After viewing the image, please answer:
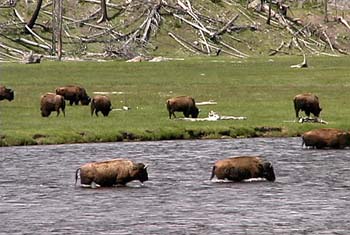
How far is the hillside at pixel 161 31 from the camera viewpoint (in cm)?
9681

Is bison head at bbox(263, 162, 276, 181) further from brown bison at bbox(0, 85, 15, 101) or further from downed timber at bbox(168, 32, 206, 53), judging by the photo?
downed timber at bbox(168, 32, 206, 53)

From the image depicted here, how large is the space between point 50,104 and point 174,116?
207 inches

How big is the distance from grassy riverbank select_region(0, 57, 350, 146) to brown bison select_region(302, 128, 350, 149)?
4411mm

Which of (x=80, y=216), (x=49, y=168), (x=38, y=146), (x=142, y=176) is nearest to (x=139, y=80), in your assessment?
(x=38, y=146)

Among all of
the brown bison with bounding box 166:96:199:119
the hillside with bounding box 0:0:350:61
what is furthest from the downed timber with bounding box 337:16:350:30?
the brown bison with bounding box 166:96:199:119

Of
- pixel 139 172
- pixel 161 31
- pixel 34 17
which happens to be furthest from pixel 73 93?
pixel 161 31

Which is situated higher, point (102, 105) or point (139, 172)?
point (102, 105)

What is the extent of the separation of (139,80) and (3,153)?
92.2ft

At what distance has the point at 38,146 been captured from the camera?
38.0 metres

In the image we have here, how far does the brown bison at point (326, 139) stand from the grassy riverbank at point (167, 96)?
441 cm

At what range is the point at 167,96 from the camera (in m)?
53.5

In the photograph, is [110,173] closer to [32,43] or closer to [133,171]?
[133,171]

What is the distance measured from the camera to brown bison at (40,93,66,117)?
45531mm

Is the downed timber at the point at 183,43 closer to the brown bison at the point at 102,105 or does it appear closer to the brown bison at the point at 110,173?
the brown bison at the point at 102,105
